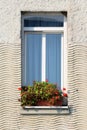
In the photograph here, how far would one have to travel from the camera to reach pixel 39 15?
19.4m

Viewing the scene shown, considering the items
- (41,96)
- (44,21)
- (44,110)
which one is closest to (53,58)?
(44,21)

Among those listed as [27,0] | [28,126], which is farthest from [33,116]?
[27,0]

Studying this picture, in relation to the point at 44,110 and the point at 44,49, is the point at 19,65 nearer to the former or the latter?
the point at 44,49

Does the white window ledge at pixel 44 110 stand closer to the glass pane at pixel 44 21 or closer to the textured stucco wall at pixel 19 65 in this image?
the textured stucco wall at pixel 19 65

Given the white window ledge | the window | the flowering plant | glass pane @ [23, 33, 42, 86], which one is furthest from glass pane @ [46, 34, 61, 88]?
the white window ledge

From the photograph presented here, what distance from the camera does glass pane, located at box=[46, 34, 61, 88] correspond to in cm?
1947

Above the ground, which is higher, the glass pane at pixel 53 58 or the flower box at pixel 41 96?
the glass pane at pixel 53 58

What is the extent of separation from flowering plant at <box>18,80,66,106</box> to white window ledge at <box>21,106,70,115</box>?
0.11m

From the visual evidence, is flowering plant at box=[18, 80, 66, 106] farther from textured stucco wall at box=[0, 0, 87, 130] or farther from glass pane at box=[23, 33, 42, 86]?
glass pane at box=[23, 33, 42, 86]

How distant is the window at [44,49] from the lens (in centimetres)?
1941

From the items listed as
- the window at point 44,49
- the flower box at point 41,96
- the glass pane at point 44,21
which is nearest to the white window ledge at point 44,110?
the flower box at point 41,96

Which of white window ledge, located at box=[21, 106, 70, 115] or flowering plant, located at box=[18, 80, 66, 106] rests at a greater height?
flowering plant, located at box=[18, 80, 66, 106]

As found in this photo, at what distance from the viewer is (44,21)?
19453 millimetres

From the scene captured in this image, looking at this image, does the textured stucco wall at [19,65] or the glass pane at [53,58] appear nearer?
the textured stucco wall at [19,65]
